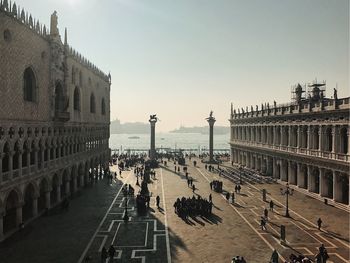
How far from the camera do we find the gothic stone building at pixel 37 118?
2722 centimetres

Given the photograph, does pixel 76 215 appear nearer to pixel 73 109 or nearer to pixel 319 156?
pixel 73 109

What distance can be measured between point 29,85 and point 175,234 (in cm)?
1810

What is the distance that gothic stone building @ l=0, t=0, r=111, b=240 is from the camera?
27.2 m

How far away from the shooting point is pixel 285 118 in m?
51.0

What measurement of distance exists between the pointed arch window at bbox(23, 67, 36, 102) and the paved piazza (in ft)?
35.6

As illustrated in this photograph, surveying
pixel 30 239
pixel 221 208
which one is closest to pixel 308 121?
pixel 221 208

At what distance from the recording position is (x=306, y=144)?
4506 centimetres

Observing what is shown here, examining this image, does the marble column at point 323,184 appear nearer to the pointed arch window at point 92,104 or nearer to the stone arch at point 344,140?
the stone arch at point 344,140

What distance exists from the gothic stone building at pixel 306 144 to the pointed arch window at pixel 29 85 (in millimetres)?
29159

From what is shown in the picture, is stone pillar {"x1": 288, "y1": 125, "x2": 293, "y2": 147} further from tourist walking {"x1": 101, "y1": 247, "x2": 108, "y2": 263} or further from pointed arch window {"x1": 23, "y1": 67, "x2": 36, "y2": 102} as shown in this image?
tourist walking {"x1": 101, "y1": 247, "x2": 108, "y2": 263}

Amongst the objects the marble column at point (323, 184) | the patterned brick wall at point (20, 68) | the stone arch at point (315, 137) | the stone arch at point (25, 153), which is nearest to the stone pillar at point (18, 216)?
the stone arch at point (25, 153)

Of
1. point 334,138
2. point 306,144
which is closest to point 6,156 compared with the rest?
point 334,138

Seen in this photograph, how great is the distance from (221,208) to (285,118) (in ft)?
67.1

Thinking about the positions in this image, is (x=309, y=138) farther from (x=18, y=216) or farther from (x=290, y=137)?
(x=18, y=216)
